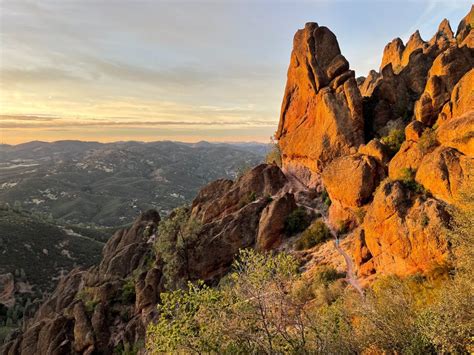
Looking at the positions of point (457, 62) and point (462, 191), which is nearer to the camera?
point (462, 191)

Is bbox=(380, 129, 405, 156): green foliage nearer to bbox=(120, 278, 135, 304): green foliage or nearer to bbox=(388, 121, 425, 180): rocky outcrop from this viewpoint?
bbox=(388, 121, 425, 180): rocky outcrop

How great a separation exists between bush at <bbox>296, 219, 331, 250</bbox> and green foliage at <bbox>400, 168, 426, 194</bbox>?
12956 mm

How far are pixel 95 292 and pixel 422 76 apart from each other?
68.4 metres

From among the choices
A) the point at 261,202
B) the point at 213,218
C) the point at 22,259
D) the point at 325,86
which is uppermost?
the point at 325,86

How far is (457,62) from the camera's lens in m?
42.3

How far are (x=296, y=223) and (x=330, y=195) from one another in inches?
262

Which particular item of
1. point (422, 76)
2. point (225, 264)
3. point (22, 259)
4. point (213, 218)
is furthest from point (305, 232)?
point (22, 259)

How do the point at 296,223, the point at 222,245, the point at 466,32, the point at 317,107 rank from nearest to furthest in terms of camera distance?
1. the point at 296,223
2. the point at 222,245
3. the point at 317,107
4. the point at 466,32

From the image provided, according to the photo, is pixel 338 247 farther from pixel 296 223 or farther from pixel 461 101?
pixel 461 101

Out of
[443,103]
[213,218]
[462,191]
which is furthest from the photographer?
[213,218]

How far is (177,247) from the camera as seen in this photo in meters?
50.0

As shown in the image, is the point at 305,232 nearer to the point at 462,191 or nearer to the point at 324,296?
the point at 324,296

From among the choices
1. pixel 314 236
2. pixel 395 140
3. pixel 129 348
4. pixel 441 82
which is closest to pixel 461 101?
pixel 441 82

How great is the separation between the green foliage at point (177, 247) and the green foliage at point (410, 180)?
106 ft
